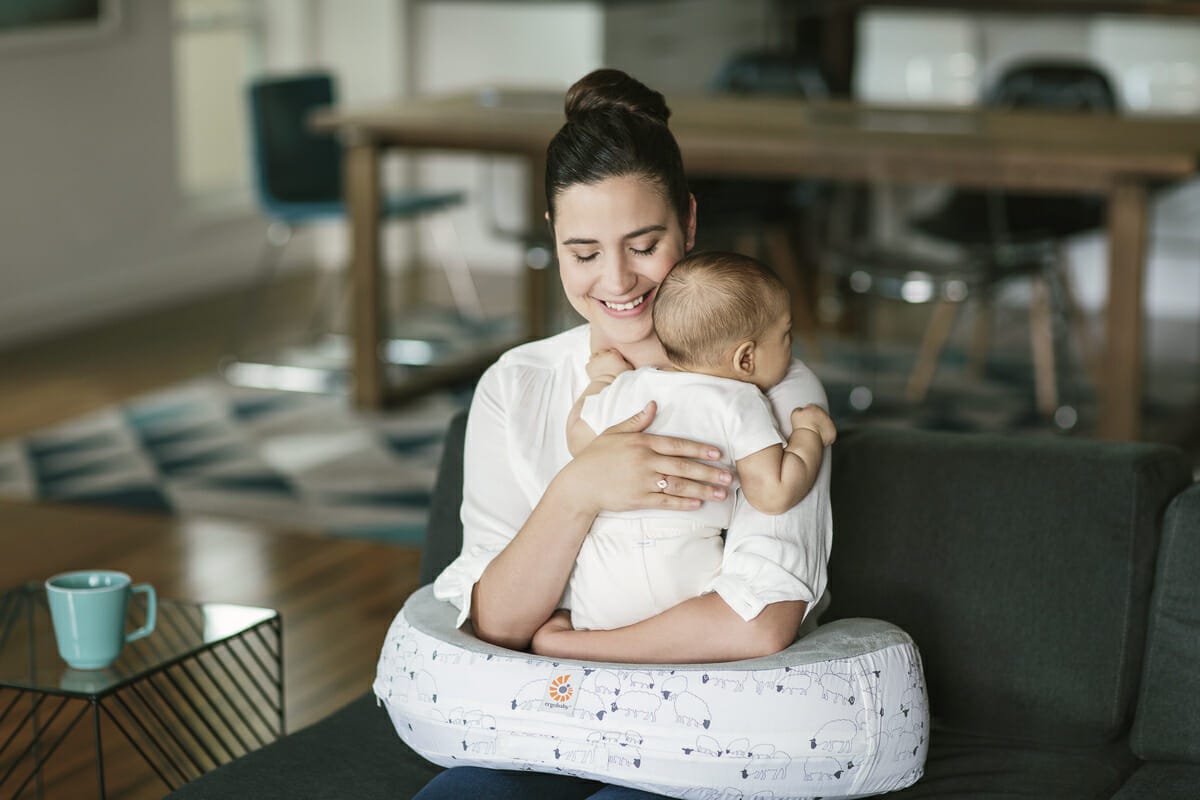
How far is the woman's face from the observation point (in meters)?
1.63

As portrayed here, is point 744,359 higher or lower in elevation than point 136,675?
higher

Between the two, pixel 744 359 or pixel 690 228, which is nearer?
pixel 744 359

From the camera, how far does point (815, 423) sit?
160cm

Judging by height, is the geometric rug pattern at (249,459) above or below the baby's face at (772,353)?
below

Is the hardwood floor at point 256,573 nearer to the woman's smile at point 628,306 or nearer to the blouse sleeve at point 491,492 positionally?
the blouse sleeve at point 491,492

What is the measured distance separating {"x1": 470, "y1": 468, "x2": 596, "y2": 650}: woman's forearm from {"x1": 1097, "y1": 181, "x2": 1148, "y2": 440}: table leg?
2.55 m

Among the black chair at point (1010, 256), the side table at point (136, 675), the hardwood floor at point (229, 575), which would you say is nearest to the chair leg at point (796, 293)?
the black chair at point (1010, 256)

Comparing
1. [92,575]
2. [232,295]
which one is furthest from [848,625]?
[232,295]

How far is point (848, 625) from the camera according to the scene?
1.64m

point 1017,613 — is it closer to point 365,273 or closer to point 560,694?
point 560,694

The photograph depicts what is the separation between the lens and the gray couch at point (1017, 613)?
1.70 m

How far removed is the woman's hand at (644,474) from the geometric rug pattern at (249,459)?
2.05 meters

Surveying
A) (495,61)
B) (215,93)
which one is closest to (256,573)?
(215,93)

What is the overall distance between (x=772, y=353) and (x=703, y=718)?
361mm
